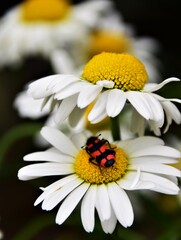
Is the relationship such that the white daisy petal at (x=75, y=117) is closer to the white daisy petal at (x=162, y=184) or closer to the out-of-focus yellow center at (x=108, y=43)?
the white daisy petal at (x=162, y=184)

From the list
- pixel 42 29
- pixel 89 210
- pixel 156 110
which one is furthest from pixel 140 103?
pixel 42 29

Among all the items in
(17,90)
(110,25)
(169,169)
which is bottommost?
(17,90)

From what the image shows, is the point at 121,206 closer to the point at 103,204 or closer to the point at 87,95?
the point at 103,204

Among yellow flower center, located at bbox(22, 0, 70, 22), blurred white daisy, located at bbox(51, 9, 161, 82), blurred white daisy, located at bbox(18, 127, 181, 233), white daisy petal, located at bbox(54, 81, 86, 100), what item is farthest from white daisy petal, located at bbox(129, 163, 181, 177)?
yellow flower center, located at bbox(22, 0, 70, 22)

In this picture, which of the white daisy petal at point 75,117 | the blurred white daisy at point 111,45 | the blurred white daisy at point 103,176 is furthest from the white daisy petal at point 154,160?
the blurred white daisy at point 111,45

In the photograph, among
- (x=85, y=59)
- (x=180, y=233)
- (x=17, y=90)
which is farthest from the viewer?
(x=17, y=90)

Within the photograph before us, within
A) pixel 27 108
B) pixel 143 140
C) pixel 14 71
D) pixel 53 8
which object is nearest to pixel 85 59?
pixel 53 8

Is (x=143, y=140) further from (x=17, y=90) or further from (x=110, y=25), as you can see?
(x=17, y=90)
